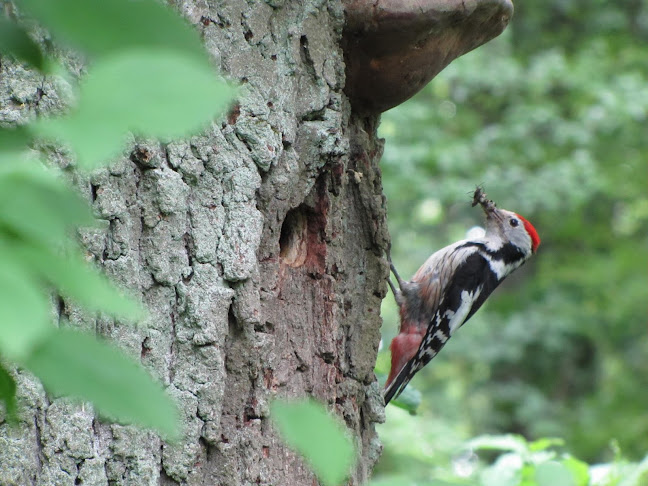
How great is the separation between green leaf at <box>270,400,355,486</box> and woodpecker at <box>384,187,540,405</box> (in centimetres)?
372

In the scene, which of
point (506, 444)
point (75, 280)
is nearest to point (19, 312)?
point (75, 280)

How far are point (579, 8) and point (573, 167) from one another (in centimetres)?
318

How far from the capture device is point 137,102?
426 millimetres

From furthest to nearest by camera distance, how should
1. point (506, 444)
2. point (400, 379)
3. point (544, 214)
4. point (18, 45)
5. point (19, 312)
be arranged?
point (544, 214) → point (400, 379) → point (506, 444) → point (18, 45) → point (19, 312)

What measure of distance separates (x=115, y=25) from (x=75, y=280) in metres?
0.16

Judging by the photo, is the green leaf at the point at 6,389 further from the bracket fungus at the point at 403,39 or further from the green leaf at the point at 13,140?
the bracket fungus at the point at 403,39

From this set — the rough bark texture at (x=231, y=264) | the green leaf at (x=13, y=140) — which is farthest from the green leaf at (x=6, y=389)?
the rough bark texture at (x=231, y=264)

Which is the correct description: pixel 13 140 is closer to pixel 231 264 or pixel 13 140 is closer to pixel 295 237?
pixel 231 264

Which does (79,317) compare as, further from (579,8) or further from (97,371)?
(579,8)

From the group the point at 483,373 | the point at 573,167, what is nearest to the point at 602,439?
the point at 483,373

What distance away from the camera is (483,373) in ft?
38.1

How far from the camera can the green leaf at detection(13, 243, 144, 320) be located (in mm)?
466

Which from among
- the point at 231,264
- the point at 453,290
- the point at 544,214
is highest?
the point at 544,214

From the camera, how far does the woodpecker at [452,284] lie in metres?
4.50
